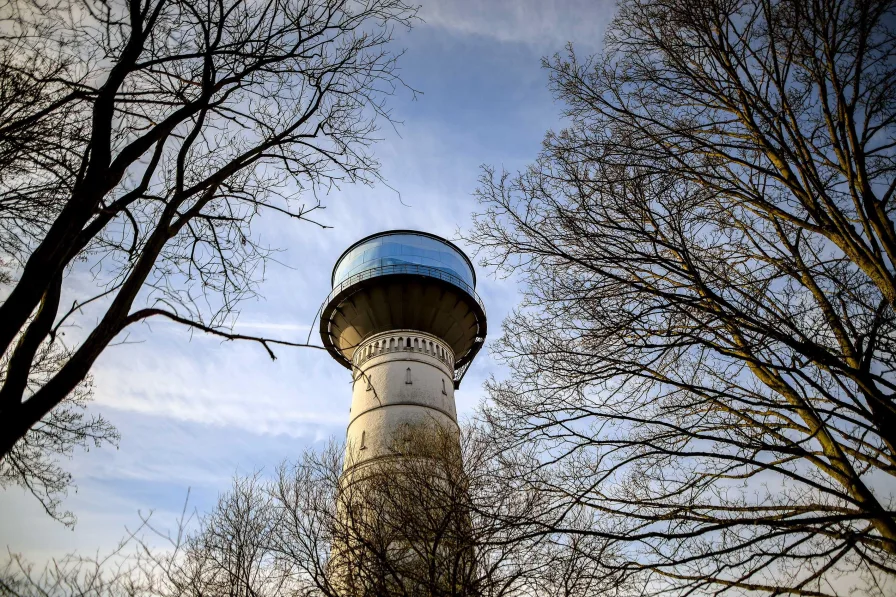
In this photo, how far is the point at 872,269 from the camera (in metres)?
3.74

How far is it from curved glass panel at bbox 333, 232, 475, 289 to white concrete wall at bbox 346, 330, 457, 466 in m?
2.37

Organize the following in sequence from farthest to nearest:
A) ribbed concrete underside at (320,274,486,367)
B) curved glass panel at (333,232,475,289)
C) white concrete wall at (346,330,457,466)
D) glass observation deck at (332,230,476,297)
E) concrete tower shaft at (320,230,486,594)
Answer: curved glass panel at (333,232,475,289), glass observation deck at (332,230,476,297), ribbed concrete underside at (320,274,486,367), white concrete wall at (346,330,457,466), concrete tower shaft at (320,230,486,594)

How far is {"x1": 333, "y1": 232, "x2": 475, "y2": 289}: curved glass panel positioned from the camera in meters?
17.3

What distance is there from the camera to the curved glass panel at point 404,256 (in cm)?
1725

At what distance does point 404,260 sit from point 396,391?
168 inches

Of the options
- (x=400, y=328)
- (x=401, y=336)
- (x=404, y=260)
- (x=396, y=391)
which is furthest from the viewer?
(x=404, y=260)

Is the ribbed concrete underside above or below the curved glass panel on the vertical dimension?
below

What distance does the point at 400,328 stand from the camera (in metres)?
16.5

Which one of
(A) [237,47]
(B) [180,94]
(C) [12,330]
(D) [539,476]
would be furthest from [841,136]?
(C) [12,330]

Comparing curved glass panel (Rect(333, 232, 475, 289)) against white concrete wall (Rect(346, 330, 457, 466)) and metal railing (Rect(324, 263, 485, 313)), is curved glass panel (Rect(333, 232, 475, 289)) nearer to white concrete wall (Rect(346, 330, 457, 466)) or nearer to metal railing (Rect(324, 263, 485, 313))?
metal railing (Rect(324, 263, 485, 313))

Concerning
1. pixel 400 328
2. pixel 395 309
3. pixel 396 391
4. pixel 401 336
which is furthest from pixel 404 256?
pixel 396 391

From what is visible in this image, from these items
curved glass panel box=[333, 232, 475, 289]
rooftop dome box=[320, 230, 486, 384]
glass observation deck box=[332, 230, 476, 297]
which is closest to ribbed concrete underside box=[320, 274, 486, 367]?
rooftop dome box=[320, 230, 486, 384]

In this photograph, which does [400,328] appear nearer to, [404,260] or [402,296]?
[402,296]

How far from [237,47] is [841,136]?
14.7 ft
